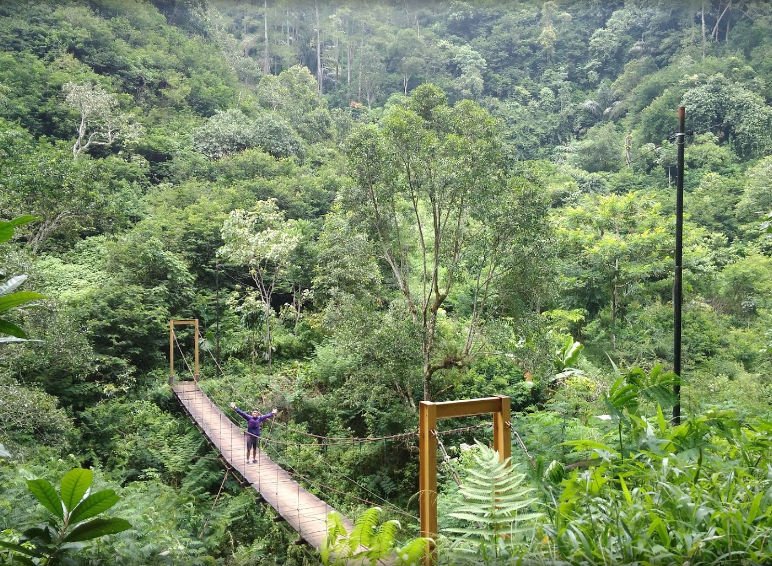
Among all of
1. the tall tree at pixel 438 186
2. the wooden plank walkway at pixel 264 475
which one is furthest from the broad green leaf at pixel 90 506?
the tall tree at pixel 438 186

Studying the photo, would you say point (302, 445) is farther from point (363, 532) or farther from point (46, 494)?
point (46, 494)

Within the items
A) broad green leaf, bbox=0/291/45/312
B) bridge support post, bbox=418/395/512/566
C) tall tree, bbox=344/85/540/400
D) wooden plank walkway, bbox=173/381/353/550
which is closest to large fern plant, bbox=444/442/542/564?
bridge support post, bbox=418/395/512/566

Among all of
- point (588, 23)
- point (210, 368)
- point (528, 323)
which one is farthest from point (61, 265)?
point (588, 23)

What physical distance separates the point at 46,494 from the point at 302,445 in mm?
5139

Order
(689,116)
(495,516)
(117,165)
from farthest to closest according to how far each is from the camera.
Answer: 1. (689,116)
2. (117,165)
3. (495,516)

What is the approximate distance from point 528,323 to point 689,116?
12728 mm

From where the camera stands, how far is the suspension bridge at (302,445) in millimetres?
1556

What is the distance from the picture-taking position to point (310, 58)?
1033 inches

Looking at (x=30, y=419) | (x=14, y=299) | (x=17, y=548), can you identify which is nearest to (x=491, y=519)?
(x=17, y=548)

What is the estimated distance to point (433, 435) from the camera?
157cm

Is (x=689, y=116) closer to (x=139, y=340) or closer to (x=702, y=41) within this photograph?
(x=702, y=41)

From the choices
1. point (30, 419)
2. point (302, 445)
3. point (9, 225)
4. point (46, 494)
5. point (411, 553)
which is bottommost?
point (302, 445)

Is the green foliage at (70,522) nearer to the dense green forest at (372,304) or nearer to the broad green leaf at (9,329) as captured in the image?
the dense green forest at (372,304)

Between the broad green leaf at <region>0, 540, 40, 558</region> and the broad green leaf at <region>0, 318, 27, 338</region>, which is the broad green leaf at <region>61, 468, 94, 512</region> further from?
the broad green leaf at <region>0, 318, 27, 338</region>
